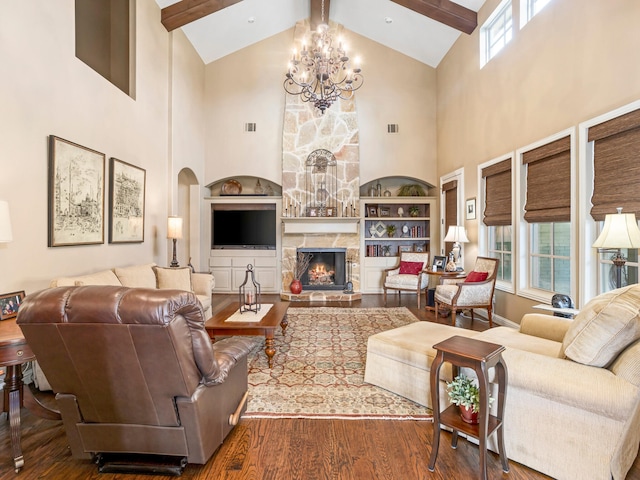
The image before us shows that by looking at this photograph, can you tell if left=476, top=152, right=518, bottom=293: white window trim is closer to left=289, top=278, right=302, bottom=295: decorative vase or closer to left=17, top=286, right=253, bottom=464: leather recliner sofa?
left=289, top=278, right=302, bottom=295: decorative vase

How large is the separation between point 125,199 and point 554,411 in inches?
185

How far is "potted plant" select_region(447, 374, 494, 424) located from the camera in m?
1.79

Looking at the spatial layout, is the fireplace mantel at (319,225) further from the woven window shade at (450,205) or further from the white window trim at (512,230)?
the white window trim at (512,230)

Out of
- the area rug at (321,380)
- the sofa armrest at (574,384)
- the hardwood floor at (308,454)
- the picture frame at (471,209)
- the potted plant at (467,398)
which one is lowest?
the hardwood floor at (308,454)

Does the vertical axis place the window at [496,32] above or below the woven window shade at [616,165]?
above

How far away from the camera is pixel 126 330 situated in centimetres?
143

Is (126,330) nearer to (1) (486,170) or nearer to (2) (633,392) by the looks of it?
(2) (633,392)

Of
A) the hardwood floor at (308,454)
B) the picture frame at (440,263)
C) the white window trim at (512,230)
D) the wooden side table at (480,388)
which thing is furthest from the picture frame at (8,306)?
the picture frame at (440,263)

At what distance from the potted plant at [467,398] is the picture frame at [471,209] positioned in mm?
4073

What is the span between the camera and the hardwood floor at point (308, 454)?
1775 mm

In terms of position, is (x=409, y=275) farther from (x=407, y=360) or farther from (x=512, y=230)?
(x=407, y=360)

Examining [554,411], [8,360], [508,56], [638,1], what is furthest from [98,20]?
[554,411]

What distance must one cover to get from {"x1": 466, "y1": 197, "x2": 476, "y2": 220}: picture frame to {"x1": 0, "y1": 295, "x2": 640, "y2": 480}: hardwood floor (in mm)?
3962

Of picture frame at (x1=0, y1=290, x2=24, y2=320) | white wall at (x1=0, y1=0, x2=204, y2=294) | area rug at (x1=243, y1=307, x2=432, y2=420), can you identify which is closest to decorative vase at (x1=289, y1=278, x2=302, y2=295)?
area rug at (x1=243, y1=307, x2=432, y2=420)
